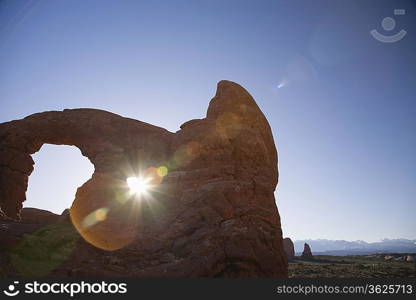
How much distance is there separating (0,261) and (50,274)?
2052 millimetres

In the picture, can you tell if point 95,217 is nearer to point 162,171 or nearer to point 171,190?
point 162,171

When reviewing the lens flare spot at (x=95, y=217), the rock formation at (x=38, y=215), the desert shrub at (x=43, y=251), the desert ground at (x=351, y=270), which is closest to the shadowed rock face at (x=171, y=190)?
the lens flare spot at (x=95, y=217)

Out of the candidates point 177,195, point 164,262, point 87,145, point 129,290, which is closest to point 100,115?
point 87,145

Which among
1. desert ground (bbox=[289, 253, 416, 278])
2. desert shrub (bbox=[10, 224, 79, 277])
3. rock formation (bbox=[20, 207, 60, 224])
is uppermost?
rock formation (bbox=[20, 207, 60, 224])

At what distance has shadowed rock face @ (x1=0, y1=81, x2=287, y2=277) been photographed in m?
13.7

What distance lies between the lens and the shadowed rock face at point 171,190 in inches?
539

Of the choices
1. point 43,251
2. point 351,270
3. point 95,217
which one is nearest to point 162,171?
point 95,217

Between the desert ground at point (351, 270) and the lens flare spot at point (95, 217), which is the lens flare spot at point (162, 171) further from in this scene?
the desert ground at point (351, 270)

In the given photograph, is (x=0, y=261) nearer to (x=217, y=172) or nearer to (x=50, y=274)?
(x=50, y=274)

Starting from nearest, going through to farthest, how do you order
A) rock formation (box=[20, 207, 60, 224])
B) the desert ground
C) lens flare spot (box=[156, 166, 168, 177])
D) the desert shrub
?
1. the desert shrub
2. lens flare spot (box=[156, 166, 168, 177])
3. rock formation (box=[20, 207, 60, 224])
4. the desert ground

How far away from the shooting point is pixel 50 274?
12.6 metres

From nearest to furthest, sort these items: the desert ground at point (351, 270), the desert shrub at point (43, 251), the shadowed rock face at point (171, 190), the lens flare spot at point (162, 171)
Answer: the desert shrub at point (43, 251) → the shadowed rock face at point (171, 190) → the lens flare spot at point (162, 171) → the desert ground at point (351, 270)

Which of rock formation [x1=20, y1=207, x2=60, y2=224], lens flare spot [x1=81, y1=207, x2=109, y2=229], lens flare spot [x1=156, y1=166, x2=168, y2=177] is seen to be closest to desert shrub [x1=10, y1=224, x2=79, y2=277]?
lens flare spot [x1=81, y1=207, x2=109, y2=229]

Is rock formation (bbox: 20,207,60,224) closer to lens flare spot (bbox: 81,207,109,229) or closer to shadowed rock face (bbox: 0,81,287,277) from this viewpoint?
shadowed rock face (bbox: 0,81,287,277)
